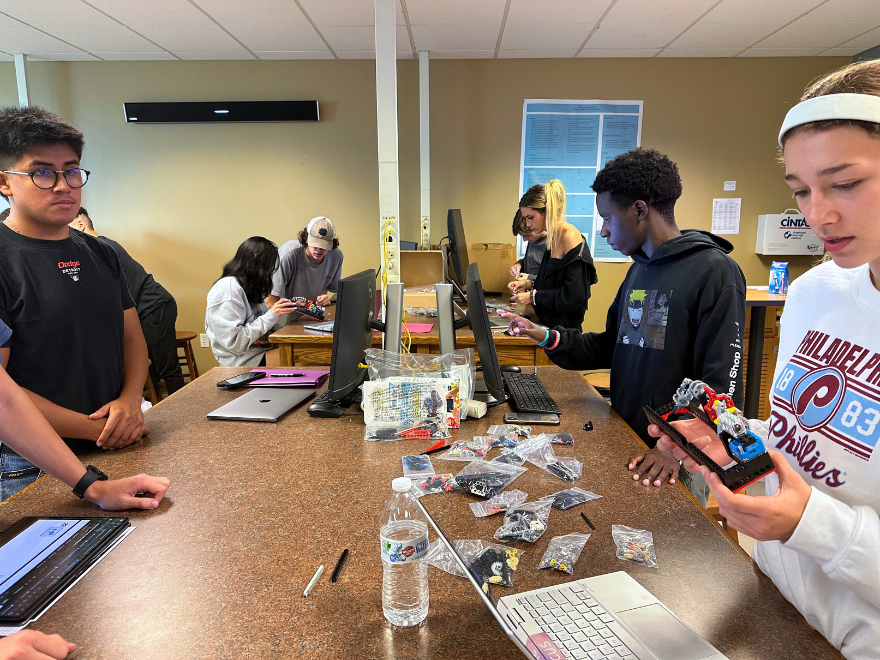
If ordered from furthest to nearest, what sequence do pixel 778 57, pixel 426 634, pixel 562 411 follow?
pixel 778 57 < pixel 562 411 < pixel 426 634

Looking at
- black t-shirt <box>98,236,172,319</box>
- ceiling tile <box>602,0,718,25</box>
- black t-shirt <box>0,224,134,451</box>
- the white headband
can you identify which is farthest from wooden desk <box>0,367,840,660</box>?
ceiling tile <box>602,0,718,25</box>

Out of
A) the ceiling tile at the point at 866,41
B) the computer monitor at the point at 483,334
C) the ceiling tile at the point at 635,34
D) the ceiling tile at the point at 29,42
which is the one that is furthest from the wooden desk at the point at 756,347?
the ceiling tile at the point at 29,42

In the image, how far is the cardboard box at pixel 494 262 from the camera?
409cm

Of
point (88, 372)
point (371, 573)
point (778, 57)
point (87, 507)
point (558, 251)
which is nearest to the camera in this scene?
point (371, 573)

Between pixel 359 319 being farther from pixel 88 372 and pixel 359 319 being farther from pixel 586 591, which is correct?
pixel 586 591

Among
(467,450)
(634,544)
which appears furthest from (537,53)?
(634,544)

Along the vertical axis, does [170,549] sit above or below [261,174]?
below

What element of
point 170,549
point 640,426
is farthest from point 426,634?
point 640,426

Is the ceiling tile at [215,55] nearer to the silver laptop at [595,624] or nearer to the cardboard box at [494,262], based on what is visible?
the cardboard box at [494,262]

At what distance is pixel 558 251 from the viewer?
3.10 m

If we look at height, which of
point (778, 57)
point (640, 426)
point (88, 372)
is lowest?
point (640, 426)

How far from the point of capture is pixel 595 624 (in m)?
0.73

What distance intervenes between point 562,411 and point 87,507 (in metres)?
1.26

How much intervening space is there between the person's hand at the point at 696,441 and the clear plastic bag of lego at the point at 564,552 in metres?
0.23
